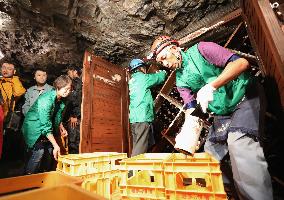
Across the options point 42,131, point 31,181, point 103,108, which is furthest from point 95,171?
point 103,108

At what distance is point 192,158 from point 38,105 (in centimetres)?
342

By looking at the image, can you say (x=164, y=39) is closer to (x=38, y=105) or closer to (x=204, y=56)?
(x=204, y=56)

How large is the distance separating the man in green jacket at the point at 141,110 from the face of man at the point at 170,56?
6.70 ft

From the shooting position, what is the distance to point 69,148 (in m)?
6.19

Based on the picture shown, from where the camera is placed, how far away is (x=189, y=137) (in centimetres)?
251

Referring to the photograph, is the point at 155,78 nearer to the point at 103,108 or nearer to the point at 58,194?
the point at 103,108

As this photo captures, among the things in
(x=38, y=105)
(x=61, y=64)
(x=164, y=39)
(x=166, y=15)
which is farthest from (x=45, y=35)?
(x=164, y=39)

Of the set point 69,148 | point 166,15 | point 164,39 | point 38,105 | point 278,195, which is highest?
point 166,15

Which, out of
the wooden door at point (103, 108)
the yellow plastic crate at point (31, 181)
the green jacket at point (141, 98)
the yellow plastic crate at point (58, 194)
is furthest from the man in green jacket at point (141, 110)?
the yellow plastic crate at point (58, 194)

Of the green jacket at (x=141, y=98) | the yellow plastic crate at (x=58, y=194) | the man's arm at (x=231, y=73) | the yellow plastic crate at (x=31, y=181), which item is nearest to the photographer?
the yellow plastic crate at (x=58, y=194)

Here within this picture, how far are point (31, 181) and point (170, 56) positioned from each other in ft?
7.46

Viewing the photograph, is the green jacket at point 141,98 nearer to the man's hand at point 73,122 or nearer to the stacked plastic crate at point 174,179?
the man's hand at point 73,122

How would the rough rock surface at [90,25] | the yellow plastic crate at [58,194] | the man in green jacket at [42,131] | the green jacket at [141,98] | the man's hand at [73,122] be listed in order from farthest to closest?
the man's hand at [73,122]
the rough rock surface at [90,25]
the green jacket at [141,98]
the man in green jacket at [42,131]
the yellow plastic crate at [58,194]

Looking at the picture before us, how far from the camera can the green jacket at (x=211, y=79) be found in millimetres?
2768
